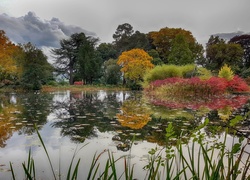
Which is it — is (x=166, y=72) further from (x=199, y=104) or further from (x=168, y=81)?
(x=199, y=104)

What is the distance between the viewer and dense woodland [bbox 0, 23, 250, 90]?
69.0 ft

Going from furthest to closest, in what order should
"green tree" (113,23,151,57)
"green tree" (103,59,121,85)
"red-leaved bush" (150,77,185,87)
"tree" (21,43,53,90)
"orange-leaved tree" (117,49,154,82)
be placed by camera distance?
"green tree" (113,23,151,57) < "green tree" (103,59,121,85) < "orange-leaved tree" (117,49,154,82) < "tree" (21,43,53,90) < "red-leaved bush" (150,77,185,87)

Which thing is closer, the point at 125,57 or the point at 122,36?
the point at 125,57

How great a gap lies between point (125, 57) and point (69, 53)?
1057 centimetres

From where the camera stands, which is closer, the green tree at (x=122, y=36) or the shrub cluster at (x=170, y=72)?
the shrub cluster at (x=170, y=72)

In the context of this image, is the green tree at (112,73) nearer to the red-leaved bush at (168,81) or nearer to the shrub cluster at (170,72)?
the shrub cluster at (170,72)

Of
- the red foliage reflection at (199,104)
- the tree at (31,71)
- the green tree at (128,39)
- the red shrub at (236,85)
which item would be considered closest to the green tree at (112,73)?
the green tree at (128,39)

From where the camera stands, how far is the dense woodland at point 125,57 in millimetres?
21031

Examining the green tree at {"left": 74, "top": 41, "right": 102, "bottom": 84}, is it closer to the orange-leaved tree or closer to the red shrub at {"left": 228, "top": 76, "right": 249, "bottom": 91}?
the orange-leaved tree

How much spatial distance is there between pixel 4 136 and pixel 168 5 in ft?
12.3

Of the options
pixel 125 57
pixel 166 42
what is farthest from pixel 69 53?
pixel 166 42

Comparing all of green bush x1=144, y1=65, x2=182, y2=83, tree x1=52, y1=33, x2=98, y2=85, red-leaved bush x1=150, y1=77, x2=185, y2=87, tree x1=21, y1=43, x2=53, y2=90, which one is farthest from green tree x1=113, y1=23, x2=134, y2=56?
red-leaved bush x1=150, y1=77, x2=185, y2=87

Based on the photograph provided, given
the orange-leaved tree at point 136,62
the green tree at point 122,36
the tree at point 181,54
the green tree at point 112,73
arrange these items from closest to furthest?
the orange-leaved tree at point 136,62 < the tree at point 181,54 < the green tree at point 112,73 < the green tree at point 122,36

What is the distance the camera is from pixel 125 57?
21297mm
